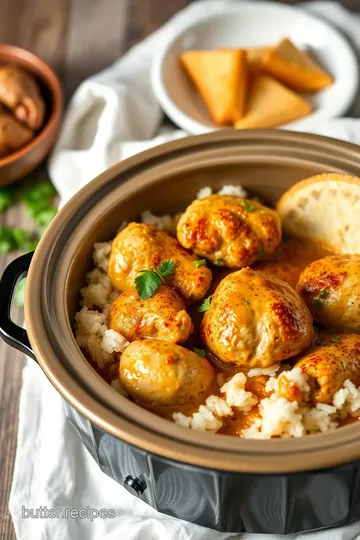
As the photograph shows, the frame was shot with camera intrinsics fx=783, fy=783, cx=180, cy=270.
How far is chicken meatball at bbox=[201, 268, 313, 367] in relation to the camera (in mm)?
2639

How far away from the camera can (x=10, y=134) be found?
14.1ft

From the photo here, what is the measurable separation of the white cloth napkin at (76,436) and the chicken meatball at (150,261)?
27.3 inches

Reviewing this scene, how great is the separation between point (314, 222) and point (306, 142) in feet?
1.15

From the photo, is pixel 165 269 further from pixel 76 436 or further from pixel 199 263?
pixel 76 436

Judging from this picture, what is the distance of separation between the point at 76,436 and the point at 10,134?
72.0 inches

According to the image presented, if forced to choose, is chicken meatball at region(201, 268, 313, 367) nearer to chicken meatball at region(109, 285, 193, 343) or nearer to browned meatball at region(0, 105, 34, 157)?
chicken meatball at region(109, 285, 193, 343)

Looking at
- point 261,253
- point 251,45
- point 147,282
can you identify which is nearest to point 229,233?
point 261,253

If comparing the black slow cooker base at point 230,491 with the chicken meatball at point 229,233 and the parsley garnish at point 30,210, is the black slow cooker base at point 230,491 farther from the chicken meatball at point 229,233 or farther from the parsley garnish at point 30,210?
the parsley garnish at point 30,210

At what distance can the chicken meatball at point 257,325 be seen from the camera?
2.64 meters

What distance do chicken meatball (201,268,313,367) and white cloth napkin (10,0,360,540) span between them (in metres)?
0.77

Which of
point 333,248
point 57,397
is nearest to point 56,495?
point 57,397

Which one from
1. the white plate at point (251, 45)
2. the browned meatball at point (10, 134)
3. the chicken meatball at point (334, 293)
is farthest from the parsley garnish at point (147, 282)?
the browned meatball at point (10, 134)

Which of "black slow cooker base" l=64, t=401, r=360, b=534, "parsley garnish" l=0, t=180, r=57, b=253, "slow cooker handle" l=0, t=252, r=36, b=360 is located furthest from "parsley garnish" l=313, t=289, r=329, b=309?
"parsley garnish" l=0, t=180, r=57, b=253

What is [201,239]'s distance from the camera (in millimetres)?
3041
